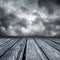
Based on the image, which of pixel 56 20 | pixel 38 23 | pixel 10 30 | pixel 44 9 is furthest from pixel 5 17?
pixel 56 20

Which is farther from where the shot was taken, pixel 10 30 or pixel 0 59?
pixel 10 30

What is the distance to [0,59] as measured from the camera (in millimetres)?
702

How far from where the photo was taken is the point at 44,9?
4.38 m

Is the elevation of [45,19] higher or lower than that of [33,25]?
higher

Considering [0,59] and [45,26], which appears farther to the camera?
[45,26]

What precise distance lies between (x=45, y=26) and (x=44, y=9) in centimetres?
83

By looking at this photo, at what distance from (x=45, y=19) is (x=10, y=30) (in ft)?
5.81

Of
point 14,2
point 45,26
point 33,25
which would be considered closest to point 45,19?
point 45,26

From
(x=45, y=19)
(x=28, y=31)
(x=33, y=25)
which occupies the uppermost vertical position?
(x=45, y=19)

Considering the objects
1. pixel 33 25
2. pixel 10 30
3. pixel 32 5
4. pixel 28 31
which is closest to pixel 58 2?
pixel 32 5

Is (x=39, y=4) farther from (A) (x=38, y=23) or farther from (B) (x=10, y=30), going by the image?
(B) (x=10, y=30)

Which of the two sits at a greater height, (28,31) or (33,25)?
(33,25)

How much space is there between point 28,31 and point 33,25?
1.27 ft

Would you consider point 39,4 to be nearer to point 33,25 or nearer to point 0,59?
point 33,25
